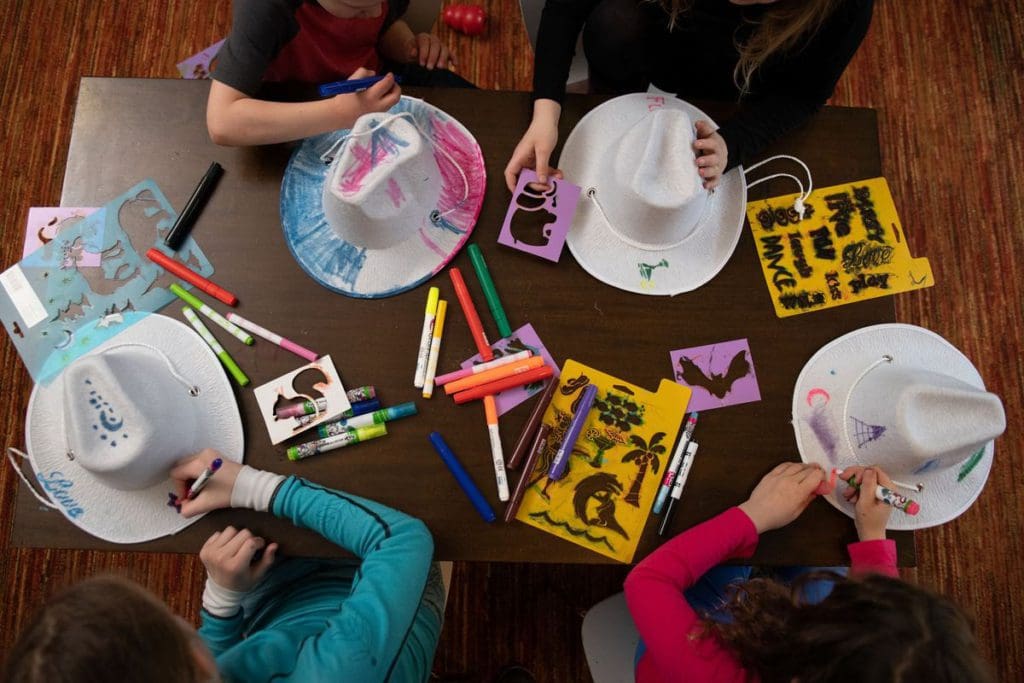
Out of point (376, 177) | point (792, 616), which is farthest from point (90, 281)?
point (792, 616)

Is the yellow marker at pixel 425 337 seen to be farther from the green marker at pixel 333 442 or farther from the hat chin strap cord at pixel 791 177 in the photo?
the hat chin strap cord at pixel 791 177

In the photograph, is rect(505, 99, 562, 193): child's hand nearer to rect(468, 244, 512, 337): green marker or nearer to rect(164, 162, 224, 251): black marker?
rect(468, 244, 512, 337): green marker

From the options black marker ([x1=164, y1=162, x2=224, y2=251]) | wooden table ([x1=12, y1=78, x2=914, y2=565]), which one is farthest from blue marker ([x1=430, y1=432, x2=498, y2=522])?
black marker ([x1=164, y1=162, x2=224, y2=251])

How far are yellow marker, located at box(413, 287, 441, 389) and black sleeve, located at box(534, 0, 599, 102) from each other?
337 mm

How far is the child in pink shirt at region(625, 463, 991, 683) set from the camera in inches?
25.6

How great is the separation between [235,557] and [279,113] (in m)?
0.58

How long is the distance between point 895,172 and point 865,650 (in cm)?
136

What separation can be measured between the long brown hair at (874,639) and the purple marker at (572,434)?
0.31m

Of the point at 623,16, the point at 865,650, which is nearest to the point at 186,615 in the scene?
the point at 865,650

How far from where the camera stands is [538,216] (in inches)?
35.7

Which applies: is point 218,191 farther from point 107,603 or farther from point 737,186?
point 737,186

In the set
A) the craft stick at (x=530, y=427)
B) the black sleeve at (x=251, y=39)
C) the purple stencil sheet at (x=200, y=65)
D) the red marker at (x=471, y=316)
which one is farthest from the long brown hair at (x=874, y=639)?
the purple stencil sheet at (x=200, y=65)

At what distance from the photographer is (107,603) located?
2.00 ft

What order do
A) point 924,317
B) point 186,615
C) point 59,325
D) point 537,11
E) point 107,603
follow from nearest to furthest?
point 107,603 → point 59,325 → point 537,11 → point 186,615 → point 924,317
